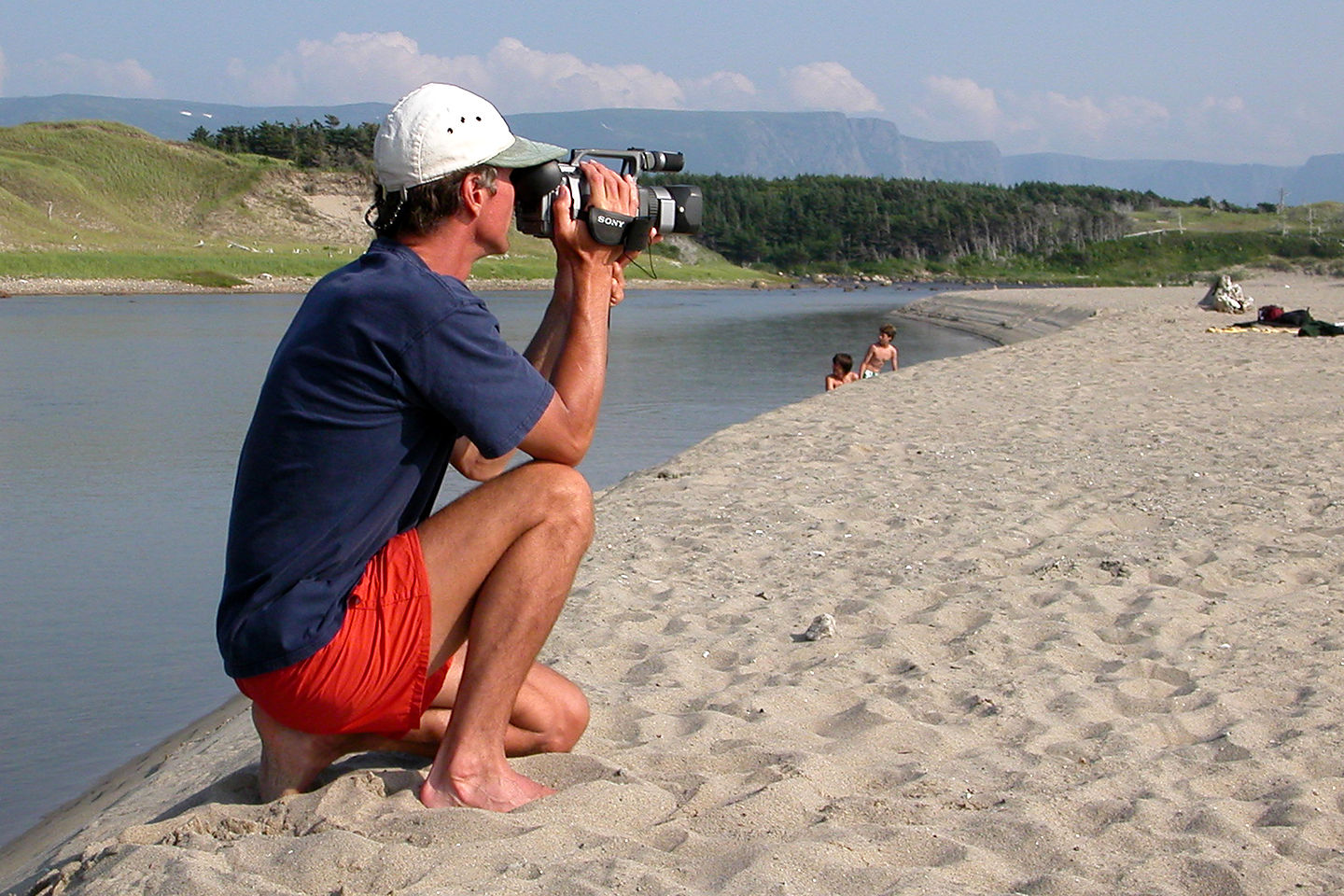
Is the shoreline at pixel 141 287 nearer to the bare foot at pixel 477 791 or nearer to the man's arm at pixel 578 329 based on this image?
the man's arm at pixel 578 329

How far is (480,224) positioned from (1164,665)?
242 cm

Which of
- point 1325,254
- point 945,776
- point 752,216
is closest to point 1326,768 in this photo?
point 945,776

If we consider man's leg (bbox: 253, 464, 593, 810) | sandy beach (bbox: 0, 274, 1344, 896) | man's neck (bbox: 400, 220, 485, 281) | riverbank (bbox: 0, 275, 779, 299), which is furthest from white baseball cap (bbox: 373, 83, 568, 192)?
riverbank (bbox: 0, 275, 779, 299)

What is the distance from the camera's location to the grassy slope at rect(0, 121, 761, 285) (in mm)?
65875

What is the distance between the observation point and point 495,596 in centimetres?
280

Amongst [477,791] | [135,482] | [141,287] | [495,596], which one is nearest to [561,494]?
[495,596]

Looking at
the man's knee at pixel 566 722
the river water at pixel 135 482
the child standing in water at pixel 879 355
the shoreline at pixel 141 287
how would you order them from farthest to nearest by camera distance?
the shoreline at pixel 141 287, the child standing in water at pixel 879 355, the river water at pixel 135 482, the man's knee at pixel 566 722

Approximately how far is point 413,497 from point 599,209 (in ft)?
Result: 2.51

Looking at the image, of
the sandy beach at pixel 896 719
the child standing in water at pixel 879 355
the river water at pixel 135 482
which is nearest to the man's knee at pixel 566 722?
the sandy beach at pixel 896 719

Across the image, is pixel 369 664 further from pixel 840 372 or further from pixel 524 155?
pixel 840 372

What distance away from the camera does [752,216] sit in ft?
380

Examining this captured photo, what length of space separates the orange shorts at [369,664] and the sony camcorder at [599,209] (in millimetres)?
772

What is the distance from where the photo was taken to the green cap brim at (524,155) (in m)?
2.75

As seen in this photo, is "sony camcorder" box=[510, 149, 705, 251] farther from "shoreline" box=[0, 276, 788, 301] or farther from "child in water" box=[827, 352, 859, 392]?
"shoreline" box=[0, 276, 788, 301]
